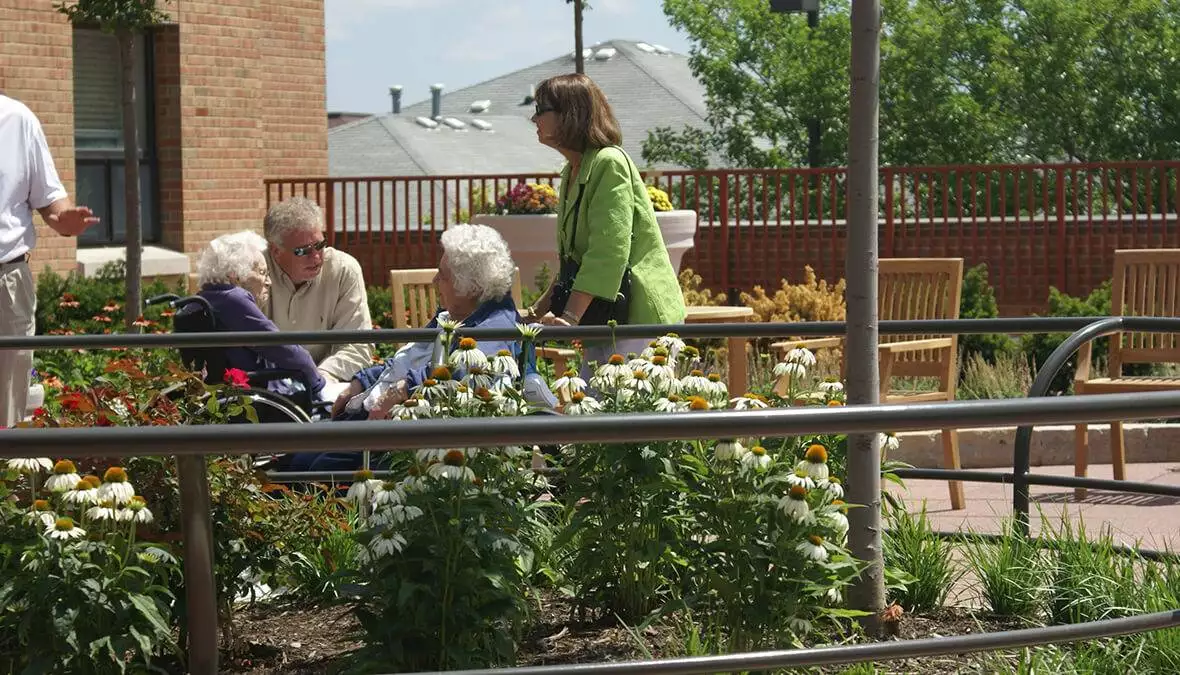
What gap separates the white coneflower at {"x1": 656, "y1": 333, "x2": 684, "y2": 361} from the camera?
4.28 meters

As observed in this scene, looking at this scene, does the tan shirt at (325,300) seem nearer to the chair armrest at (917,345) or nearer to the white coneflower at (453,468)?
the chair armrest at (917,345)

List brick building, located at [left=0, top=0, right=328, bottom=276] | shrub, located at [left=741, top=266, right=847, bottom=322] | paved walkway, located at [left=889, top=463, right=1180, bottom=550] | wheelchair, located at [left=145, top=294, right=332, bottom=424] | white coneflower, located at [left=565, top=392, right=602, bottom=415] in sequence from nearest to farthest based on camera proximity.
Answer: white coneflower, located at [left=565, top=392, right=602, bottom=415]
wheelchair, located at [left=145, top=294, right=332, bottom=424]
paved walkway, located at [left=889, top=463, right=1180, bottom=550]
shrub, located at [left=741, top=266, right=847, bottom=322]
brick building, located at [left=0, top=0, right=328, bottom=276]

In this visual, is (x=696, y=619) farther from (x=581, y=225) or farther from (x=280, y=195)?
(x=280, y=195)

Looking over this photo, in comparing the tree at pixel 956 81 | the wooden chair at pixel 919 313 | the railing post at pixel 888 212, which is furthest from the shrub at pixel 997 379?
the tree at pixel 956 81

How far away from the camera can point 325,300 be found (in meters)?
6.75

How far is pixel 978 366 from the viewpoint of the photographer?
11.1m

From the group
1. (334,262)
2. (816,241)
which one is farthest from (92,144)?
(334,262)

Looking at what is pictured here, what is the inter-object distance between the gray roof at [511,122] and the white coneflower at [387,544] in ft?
106

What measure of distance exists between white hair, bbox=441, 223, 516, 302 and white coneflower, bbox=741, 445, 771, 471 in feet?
6.91

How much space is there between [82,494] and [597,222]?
2.81m

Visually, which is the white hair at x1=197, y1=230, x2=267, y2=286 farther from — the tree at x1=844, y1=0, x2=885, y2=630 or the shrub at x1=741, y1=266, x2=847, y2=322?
the shrub at x1=741, y1=266, x2=847, y2=322

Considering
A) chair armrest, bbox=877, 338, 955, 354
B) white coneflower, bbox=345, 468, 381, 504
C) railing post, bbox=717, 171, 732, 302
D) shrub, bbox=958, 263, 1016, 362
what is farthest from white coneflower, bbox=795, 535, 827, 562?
railing post, bbox=717, 171, 732, 302

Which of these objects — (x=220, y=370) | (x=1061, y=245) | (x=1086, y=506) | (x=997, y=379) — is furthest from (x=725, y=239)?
(x=220, y=370)

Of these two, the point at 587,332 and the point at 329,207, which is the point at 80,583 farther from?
the point at 329,207
